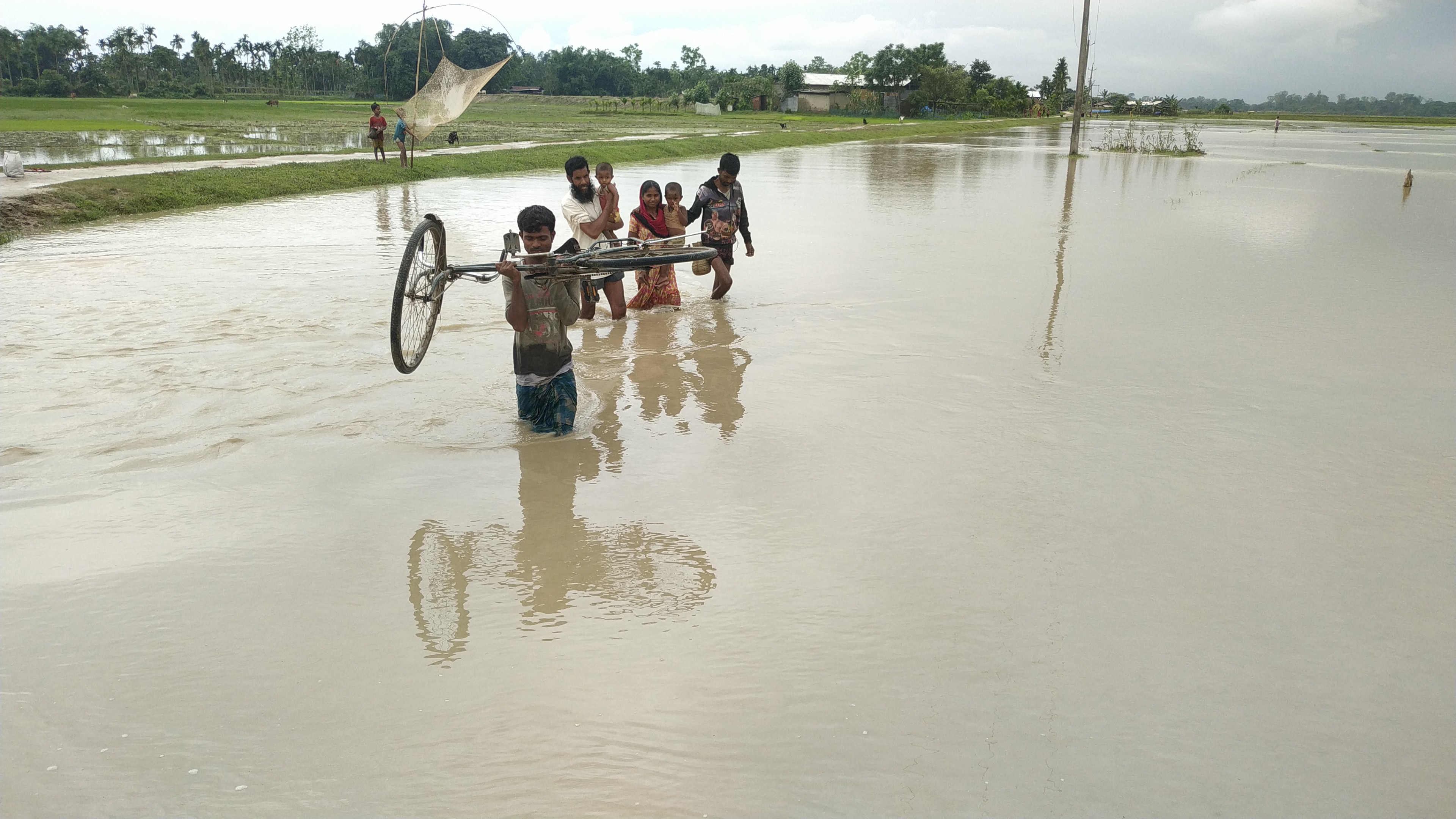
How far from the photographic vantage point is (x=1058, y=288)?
33.1 ft

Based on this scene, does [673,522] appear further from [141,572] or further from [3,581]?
[3,581]

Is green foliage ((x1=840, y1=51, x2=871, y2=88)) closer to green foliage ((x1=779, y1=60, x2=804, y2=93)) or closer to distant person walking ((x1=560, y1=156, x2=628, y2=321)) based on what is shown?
green foliage ((x1=779, y1=60, x2=804, y2=93))

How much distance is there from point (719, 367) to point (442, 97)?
16368 millimetres

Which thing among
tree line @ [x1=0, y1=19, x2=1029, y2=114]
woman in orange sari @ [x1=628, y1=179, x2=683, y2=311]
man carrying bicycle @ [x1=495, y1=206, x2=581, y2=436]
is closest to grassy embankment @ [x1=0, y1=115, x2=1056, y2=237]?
woman in orange sari @ [x1=628, y1=179, x2=683, y2=311]

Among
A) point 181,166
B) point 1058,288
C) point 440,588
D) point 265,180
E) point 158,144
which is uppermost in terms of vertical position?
point 158,144

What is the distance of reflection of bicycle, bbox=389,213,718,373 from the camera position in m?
4.58

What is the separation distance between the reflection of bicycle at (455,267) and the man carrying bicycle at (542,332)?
0.30ft

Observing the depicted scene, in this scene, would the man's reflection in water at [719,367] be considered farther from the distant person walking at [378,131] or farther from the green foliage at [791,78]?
the green foliage at [791,78]

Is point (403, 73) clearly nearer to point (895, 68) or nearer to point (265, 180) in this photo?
point (895, 68)

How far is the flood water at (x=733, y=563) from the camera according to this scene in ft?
9.18

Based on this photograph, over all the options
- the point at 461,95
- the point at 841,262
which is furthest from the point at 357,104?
the point at 841,262

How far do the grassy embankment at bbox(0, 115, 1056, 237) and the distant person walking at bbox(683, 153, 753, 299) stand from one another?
936 centimetres

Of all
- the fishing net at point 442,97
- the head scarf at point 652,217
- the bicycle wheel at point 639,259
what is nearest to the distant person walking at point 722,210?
the head scarf at point 652,217

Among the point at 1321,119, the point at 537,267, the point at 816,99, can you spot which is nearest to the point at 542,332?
the point at 537,267
